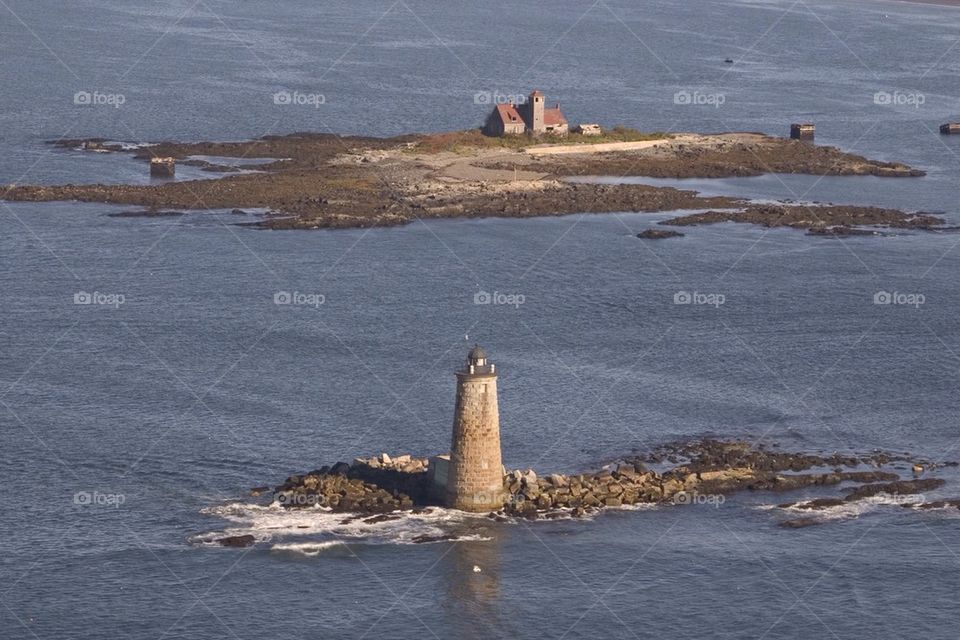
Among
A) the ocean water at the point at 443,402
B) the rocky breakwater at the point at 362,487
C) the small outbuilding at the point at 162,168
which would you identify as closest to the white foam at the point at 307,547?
the ocean water at the point at 443,402

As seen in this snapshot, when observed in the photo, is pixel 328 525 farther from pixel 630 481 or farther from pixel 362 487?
pixel 630 481

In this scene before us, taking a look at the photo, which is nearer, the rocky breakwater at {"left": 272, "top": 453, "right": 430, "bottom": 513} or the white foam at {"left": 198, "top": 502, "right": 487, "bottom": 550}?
the white foam at {"left": 198, "top": 502, "right": 487, "bottom": 550}

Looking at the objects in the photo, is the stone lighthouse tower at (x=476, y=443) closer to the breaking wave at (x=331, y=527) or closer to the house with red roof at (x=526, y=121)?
the breaking wave at (x=331, y=527)

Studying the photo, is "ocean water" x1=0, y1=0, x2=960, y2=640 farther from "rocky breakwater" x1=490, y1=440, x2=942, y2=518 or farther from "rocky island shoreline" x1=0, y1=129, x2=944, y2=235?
"rocky island shoreline" x1=0, y1=129, x2=944, y2=235

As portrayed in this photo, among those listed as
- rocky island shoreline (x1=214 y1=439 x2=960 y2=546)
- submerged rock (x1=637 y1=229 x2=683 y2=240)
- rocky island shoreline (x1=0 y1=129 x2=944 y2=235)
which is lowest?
Answer: rocky island shoreline (x1=214 y1=439 x2=960 y2=546)

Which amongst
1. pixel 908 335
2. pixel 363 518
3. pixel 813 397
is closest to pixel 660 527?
pixel 363 518

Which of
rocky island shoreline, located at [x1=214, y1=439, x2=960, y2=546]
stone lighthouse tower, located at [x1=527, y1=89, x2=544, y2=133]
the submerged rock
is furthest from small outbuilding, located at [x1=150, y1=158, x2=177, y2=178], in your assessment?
rocky island shoreline, located at [x1=214, y1=439, x2=960, y2=546]

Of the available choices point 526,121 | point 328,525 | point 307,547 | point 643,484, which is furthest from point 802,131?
point 307,547
